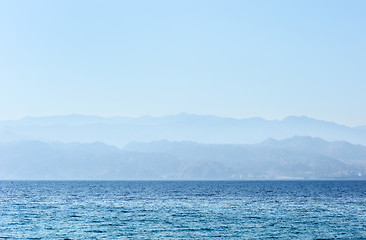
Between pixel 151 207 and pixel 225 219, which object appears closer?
pixel 225 219

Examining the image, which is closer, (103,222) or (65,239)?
(65,239)

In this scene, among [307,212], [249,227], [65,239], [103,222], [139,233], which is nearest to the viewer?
[65,239]

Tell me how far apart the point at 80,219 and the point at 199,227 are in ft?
76.1

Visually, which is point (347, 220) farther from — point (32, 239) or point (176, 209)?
point (32, 239)

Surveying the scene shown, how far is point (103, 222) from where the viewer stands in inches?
3625

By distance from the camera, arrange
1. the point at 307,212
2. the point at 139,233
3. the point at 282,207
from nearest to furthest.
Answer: the point at 139,233 → the point at 307,212 → the point at 282,207

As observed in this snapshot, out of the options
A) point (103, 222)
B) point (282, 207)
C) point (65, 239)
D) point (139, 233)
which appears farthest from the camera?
point (282, 207)

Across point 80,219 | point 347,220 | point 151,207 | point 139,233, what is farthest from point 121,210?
point 347,220

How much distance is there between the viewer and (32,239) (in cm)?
7531

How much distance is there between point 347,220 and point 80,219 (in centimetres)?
4760

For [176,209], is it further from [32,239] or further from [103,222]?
[32,239]

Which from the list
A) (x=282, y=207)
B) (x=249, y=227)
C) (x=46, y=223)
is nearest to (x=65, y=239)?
(x=46, y=223)

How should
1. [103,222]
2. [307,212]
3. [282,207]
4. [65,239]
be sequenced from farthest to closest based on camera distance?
1. [282,207]
2. [307,212]
3. [103,222]
4. [65,239]

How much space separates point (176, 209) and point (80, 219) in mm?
26147
